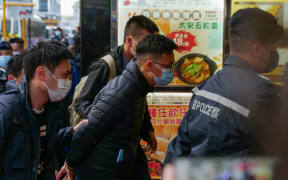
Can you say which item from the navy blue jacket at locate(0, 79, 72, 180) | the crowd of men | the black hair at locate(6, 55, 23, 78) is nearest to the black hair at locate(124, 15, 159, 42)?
the crowd of men

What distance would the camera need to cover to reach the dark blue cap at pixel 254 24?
1.96m

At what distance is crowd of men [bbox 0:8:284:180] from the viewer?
211cm

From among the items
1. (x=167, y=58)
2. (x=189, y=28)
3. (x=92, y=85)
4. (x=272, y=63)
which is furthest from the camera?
(x=189, y=28)

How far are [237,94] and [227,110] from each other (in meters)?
0.10

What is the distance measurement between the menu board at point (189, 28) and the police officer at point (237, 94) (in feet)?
8.53

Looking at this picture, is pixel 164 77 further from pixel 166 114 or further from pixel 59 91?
pixel 166 114

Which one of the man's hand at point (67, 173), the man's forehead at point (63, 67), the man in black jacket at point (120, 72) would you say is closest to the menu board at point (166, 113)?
the man in black jacket at point (120, 72)

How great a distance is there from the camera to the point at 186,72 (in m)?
5.02

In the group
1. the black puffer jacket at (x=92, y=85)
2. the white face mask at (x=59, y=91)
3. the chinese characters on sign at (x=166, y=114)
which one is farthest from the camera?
the chinese characters on sign at (x=166, y=114)

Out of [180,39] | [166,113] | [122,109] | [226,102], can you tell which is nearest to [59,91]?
[122,109]

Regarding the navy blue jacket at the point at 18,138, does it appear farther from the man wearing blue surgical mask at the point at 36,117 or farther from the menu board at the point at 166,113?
the menu board at the point at 166,113

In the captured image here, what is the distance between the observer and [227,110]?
7.00 ft

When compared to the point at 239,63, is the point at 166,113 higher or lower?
lower

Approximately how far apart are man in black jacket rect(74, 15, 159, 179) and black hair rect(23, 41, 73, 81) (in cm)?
82
